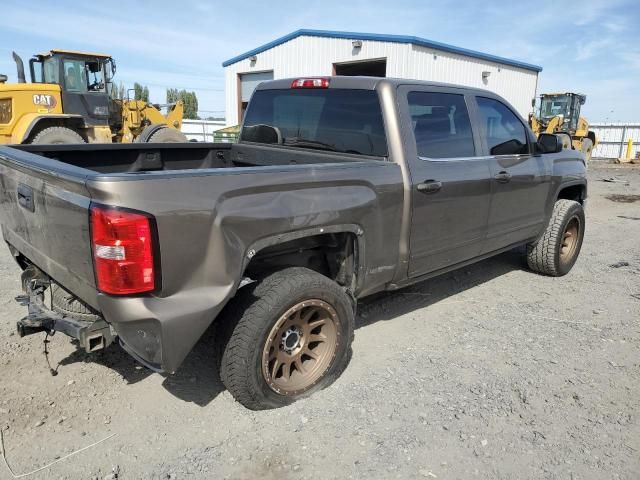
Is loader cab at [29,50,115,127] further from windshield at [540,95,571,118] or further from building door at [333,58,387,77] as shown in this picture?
windshield at [540,95,571,118]

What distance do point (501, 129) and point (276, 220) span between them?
8.79 ft

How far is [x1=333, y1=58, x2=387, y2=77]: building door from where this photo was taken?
19.1 meters

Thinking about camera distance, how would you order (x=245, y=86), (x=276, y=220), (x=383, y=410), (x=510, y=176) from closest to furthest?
(x=276, y=220)
(x=383, y=410)
(x=510, y=176)
(x=245, y=86)

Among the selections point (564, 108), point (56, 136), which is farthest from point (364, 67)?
point (56, 136)

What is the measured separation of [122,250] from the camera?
84.8 inches

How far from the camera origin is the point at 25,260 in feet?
10.7

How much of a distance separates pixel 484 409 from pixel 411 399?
423mm

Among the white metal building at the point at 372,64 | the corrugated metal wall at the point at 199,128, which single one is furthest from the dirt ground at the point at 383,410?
the corrugated metal wall at the point at 199,128

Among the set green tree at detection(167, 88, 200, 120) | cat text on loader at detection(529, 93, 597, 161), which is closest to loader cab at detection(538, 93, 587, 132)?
cat text on loader at detection(529, 93, 597, 161)

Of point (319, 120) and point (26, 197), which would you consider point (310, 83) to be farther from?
point (26, 197)

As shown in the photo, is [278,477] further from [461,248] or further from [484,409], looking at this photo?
[461,248]

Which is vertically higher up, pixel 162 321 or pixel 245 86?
pixel 245 86

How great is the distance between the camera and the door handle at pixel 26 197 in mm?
2664

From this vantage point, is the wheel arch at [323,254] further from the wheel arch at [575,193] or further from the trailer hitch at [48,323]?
the wheel arch at [575,193]
